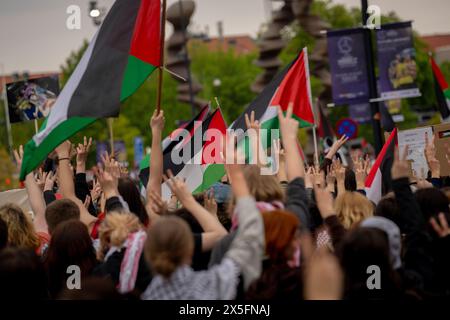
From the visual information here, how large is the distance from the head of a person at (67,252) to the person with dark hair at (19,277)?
0.87m

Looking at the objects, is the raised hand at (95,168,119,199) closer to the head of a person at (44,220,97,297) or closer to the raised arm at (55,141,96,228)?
the head of a person at (44,220,97,297)

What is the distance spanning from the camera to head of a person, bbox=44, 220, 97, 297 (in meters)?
6.62

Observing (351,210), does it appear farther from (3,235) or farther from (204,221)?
(3,235)

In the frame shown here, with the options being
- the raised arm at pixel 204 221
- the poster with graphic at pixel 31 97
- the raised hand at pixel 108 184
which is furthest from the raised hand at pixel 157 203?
the poster with graphic at pixel 31 97

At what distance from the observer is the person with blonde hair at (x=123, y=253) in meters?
6.32

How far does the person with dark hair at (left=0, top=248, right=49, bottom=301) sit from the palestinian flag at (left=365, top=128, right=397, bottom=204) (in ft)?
15.9

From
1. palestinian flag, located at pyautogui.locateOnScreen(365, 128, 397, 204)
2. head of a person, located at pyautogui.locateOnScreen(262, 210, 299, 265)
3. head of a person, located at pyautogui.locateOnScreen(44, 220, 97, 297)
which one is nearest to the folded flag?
palestinian flag, located at pyautogui.locateOnScreen(365, 128, 397, 204)

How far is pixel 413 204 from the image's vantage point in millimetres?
6516

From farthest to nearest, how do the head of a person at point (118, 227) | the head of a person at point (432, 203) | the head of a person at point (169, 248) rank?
the head of a person at point (432, 203), the head of a person at point (118, 227), the head of a person at point (169, 248)

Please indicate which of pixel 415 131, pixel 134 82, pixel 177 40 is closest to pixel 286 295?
pixel 134 82

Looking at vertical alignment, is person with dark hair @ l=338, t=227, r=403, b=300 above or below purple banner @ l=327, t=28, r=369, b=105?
below

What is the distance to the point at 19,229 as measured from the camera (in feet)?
24.8

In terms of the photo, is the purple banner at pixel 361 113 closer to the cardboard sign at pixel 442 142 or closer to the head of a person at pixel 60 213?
the cardboard sign at pixel 442 142
